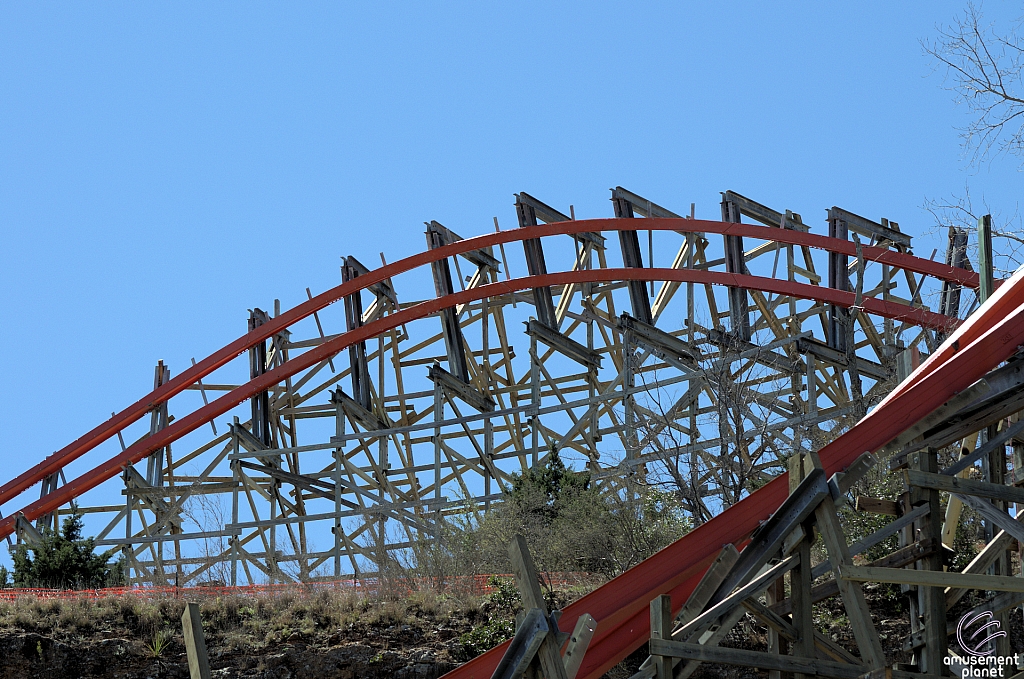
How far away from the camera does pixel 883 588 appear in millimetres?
16766

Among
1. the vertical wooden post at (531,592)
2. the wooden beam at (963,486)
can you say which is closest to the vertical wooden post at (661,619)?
the vertical wooden post at (531,592)

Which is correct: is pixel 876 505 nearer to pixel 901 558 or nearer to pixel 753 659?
pixel 901 558

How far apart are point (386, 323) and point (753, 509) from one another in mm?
16099

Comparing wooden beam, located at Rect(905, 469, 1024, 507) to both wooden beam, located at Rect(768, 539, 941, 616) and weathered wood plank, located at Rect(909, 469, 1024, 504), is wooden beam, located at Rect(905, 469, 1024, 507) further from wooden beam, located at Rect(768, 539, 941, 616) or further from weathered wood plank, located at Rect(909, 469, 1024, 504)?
wooden beam, located at Rect(768, 539, 941, 616)

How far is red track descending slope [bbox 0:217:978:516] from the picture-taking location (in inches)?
996

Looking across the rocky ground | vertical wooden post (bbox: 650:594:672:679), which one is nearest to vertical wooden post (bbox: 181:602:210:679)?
vertical wooden post (bbox: 650:594:672:679)

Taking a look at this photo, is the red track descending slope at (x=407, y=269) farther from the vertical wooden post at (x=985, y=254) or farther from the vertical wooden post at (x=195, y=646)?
the vertical wooden post at (x=195, y=646)

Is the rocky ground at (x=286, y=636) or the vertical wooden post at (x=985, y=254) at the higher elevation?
the vertical wooden post at (x=985, y=254)

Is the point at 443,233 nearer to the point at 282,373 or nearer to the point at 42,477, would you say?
the point at 282,373

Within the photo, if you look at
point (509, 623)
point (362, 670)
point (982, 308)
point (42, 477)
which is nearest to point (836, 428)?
point (509, 623)

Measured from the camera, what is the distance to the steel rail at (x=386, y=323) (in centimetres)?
2498

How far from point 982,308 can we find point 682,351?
12.4 metres

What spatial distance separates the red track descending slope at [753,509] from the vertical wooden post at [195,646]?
285cm

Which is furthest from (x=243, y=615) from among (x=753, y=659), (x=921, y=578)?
(x=921, y=578)
